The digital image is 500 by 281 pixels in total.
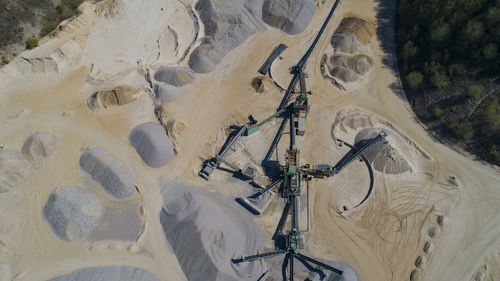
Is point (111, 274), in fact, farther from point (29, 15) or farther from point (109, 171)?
point (29, 15)

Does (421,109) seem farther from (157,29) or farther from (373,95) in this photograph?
(157,29)

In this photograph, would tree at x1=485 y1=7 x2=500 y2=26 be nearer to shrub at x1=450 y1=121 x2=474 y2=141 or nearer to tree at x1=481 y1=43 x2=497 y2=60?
tree at x1=481 y1=43 x2=497 y2=60

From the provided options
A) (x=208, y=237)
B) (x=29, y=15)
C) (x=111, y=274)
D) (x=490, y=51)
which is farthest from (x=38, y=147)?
(x=490, y=51)

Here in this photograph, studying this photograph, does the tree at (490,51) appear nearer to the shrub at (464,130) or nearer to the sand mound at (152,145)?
the shrub at (464,130)

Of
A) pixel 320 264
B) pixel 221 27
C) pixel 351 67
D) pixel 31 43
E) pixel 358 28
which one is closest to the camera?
pixel 320 264

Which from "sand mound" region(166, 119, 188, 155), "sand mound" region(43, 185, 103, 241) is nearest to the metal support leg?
"sand mound" region(166, 119, 188, 155)

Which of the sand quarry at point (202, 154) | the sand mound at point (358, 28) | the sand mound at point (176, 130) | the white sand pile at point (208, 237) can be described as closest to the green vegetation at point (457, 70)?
the sand quarry at point (202, 154)

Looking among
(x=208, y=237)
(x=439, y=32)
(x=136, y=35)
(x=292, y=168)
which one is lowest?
(x=208, y=237)
